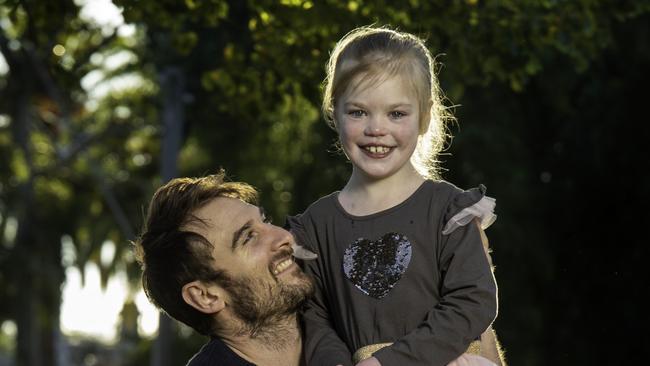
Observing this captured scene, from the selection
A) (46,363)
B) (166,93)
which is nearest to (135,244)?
(166,93)

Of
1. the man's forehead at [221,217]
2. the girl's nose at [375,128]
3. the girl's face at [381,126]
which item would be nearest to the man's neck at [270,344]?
the man's forehead at [221,217]

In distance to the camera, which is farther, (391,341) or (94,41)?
(94,41)

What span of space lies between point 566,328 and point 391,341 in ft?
51.2

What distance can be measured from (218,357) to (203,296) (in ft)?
0.80

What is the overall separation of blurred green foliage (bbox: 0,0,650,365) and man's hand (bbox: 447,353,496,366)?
164 cm

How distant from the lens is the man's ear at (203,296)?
5500mm

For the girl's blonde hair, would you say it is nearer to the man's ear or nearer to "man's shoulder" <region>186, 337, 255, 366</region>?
the man's ear

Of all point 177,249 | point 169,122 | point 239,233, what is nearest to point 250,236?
point 239,233

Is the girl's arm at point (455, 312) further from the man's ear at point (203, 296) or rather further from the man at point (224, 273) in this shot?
the man's ear at point (203, 296)

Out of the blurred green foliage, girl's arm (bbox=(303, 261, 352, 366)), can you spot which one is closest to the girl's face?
girl's arm (bbox=(303, 261, 352, 366))

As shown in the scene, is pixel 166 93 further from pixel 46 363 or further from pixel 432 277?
pixel 46 363

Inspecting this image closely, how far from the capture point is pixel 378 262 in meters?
5.26

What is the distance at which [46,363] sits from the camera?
37531mm

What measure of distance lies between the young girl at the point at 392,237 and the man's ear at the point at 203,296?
347mm
